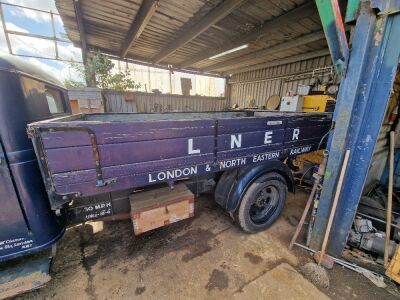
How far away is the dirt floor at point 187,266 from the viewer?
199cm

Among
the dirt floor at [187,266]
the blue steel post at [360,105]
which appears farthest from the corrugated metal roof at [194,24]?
the dirt floor at [187,266]

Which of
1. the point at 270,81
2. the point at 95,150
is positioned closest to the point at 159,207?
the point at 95,150

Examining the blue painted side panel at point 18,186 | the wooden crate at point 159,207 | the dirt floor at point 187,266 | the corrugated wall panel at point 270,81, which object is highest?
the corrugated wall panel at point 270,81

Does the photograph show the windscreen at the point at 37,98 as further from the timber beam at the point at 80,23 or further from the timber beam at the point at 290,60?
the timber beam at the point at 290,60

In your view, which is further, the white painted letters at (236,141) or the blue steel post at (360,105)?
the white painted letters at (236,141)

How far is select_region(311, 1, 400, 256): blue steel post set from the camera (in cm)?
188

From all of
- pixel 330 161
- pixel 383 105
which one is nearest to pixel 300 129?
pixel 330 161

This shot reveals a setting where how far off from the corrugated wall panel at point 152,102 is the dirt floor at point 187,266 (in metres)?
7.47

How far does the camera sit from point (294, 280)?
2113 mm

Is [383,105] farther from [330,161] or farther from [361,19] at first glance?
[361,19]

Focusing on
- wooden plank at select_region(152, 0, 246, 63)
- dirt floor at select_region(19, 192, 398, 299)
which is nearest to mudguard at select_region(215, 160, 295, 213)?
dirt floor at select_region(19, 192, 398, 299)

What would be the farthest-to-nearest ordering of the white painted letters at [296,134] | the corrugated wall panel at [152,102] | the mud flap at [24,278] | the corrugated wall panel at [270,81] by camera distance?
the corrugated wall panel at [152,102] → the corrugated wall panel at [270,81] → the white painted letters at [296,134] → the mud flap at [24,278]

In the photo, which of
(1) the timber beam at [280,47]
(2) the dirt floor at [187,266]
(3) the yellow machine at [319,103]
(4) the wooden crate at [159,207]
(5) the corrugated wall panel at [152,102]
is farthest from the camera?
(5) the corrugated wall panel at [152,102]

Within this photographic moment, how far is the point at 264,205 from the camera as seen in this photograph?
3.07m
